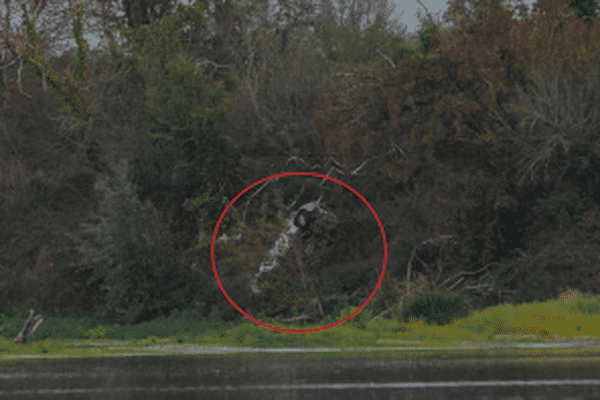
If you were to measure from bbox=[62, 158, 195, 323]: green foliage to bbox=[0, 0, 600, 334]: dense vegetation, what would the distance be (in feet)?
0.20

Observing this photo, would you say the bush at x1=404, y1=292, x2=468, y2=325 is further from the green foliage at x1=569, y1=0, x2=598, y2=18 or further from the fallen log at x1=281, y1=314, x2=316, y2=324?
the green foliage at x1=569, y1=0, x2=598, y2=18

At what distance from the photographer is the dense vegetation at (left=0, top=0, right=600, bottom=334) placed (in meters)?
17.7

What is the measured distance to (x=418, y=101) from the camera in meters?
19.6

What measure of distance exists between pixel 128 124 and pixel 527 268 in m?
13.5

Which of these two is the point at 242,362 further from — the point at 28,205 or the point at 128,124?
the point at 28,205

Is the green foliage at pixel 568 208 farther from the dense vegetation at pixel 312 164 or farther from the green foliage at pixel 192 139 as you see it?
the green foliage at pixel 192 139

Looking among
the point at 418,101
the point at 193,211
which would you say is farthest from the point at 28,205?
the point at 418,101

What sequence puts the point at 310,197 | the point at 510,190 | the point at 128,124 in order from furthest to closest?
the point at 128,124, the point at 310,197, the point at 510,190

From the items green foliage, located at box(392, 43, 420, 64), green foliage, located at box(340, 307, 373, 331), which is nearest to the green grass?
green foliage, located at box(340, 307, 373, 331)

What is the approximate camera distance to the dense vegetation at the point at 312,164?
17.7 m

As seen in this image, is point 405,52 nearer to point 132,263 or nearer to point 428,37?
point 428,37

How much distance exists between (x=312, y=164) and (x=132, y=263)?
19.3ft

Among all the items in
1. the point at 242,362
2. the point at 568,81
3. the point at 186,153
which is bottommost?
the point at 242,362

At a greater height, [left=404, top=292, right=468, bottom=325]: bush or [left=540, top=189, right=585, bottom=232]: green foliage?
[left=540, top=189, right=585, bottom=232]: green foliage
